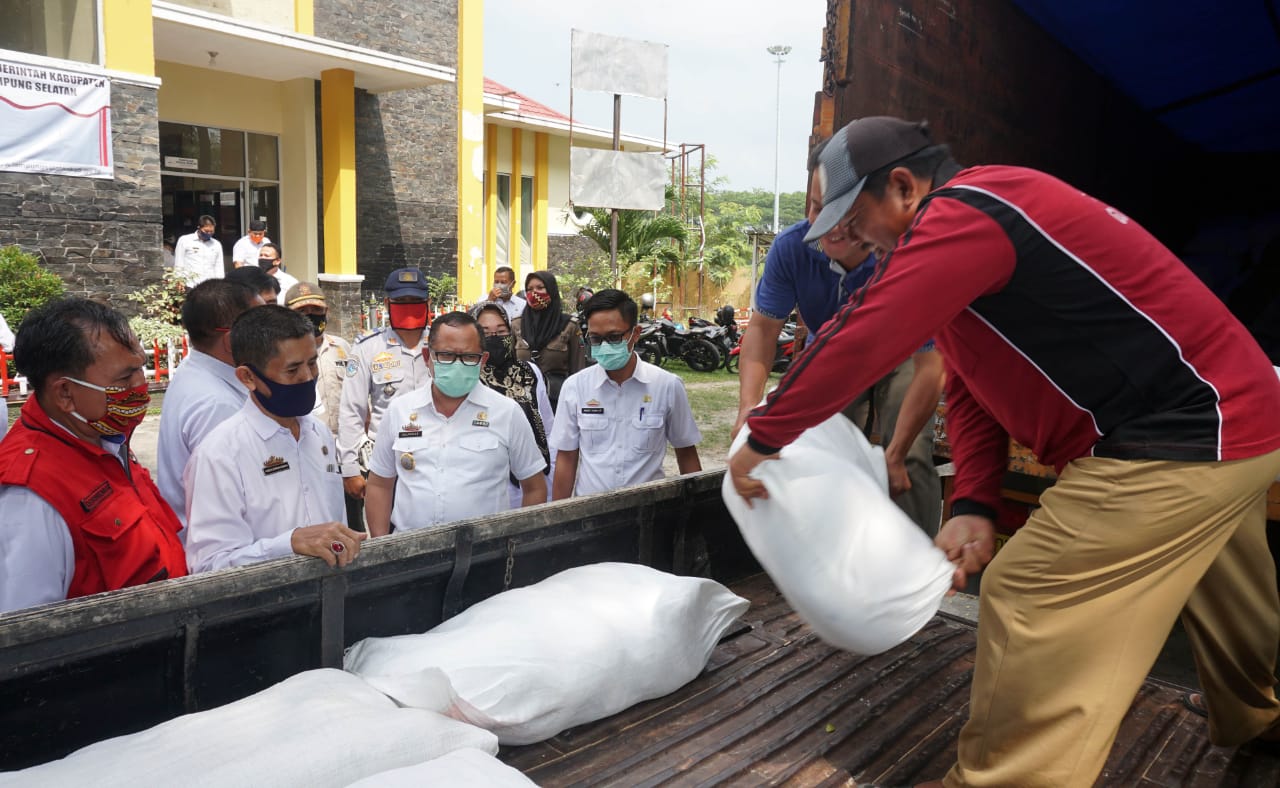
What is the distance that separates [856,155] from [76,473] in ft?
5.78

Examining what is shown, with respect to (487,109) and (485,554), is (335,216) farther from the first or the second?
(485,554)

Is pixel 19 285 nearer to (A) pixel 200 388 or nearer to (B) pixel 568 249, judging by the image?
(A) pixel 200 388

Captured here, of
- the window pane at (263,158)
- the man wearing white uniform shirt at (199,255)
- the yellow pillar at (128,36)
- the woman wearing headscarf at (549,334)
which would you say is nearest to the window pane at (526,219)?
the window pane at (263,158)

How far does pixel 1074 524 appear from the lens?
1.73m

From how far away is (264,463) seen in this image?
2.32m

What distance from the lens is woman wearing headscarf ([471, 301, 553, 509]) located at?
13.5 feet

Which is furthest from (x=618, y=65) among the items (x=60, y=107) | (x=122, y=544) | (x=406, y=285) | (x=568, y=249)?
(x=568, y=249)

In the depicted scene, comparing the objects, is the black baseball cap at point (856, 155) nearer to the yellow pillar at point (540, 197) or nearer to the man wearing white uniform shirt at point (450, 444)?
the man wearing white uniform shirt at point (450, 444)

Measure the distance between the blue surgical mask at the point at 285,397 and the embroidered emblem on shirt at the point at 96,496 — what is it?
417mm

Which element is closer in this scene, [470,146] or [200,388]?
[200,388]

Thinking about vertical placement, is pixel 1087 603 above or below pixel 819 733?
above

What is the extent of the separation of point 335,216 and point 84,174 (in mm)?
3506

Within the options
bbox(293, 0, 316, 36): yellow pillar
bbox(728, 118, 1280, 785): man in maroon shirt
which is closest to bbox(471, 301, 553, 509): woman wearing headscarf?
bbox(728, 118, 1280, 785): man in maroon shirt

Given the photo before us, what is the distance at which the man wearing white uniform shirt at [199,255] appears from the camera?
10.1m
